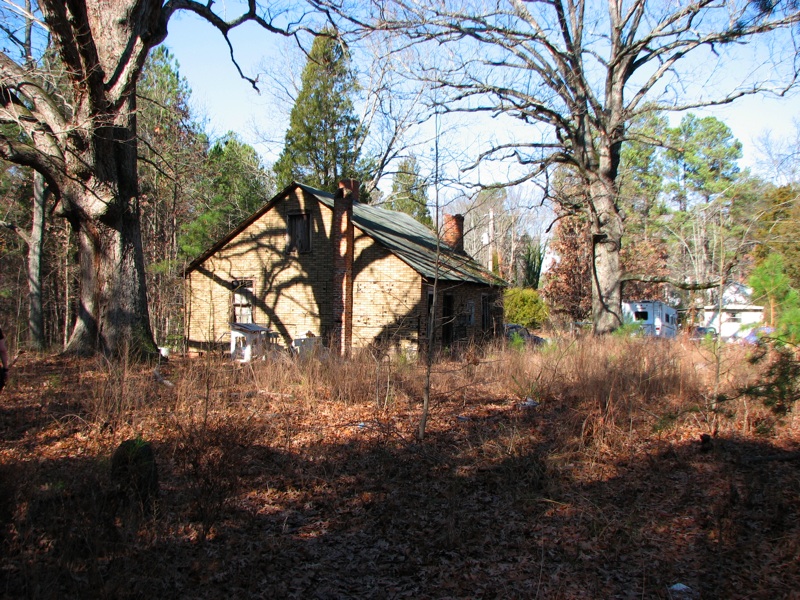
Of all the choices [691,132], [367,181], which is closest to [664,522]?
[367,181]

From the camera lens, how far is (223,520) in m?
5.48

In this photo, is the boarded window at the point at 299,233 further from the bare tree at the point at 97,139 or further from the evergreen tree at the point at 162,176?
the bare tree at the point at 97,139

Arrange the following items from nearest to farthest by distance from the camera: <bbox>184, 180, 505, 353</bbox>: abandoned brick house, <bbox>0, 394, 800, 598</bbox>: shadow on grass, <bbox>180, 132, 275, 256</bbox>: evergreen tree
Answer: <bbox>0, 394, 800, 598</bbox>: shadow on grass → <bbox>184, 180, 505, 353</bbox>: abandoned brick house → <bbox>180, 132, 275, 256</bbox>: evergreen tree

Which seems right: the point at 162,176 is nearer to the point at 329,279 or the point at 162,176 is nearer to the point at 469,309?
the point at 329,279

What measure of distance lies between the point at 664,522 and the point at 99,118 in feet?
37.0

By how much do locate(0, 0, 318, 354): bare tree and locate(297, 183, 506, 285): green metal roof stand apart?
7685 millimetres

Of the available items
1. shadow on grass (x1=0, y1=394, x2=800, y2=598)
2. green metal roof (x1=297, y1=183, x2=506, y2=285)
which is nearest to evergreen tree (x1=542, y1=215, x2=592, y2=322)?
green metal roof (x1=297, y1=183, x2=506, y2=285)

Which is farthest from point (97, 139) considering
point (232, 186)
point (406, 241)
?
point (232, 186)

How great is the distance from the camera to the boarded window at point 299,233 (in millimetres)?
20438

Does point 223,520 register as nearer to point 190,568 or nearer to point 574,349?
point 190,568

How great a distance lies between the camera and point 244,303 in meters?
21.3

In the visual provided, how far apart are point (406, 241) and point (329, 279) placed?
3.41 m

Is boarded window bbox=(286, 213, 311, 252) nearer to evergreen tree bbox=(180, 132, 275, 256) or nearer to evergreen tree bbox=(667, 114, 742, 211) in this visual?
evergreen tree bbox=(180, 132, 275, 256)

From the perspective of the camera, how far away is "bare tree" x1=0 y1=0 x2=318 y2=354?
10453 millimetres
